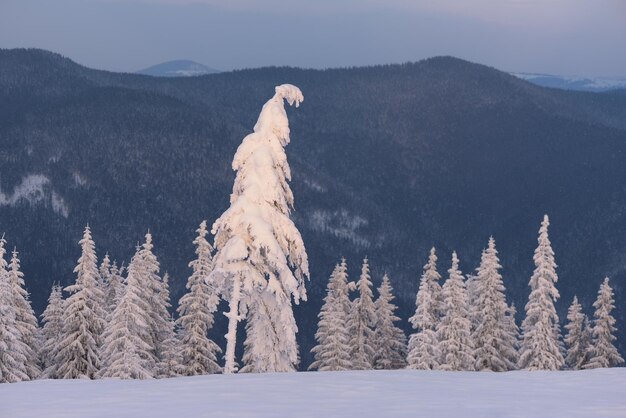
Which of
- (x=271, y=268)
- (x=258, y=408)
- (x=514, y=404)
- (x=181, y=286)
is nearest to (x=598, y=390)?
(x=514, y=404)

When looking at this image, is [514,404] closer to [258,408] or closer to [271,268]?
[258,408]

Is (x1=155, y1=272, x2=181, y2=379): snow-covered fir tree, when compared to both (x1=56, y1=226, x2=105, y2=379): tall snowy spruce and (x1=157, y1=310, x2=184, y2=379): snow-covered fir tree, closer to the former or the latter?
(x1=157, y1=310, x2=184, y2=379): snow-covered fir tree

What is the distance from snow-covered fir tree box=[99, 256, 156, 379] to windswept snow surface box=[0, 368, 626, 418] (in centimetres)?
2121

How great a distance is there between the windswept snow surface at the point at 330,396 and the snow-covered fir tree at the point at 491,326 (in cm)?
2852

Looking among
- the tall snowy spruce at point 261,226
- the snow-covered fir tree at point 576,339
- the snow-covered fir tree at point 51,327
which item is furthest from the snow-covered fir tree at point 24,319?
the snow-covered fir tree at point 576,339

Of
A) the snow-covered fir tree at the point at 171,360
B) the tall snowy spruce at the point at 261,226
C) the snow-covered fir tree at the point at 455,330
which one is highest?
the tall snowy spruce at the point at 261,226

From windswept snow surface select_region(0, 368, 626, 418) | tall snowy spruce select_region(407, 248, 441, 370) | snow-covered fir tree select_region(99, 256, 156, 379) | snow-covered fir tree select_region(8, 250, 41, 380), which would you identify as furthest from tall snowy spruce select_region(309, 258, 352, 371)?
windswept snow surface select_region(0, 368, 626, 418)

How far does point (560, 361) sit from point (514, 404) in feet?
108

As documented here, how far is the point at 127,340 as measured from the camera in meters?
37.9

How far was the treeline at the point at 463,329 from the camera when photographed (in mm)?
44281

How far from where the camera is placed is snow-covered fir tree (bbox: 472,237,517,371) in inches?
1805

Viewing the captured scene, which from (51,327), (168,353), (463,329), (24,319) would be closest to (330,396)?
(168,353)

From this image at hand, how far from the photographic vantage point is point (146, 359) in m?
41.3

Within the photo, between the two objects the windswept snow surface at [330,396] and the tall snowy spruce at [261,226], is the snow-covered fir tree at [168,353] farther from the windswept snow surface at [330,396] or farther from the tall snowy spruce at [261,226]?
the windswept snow surface at [330,396]
